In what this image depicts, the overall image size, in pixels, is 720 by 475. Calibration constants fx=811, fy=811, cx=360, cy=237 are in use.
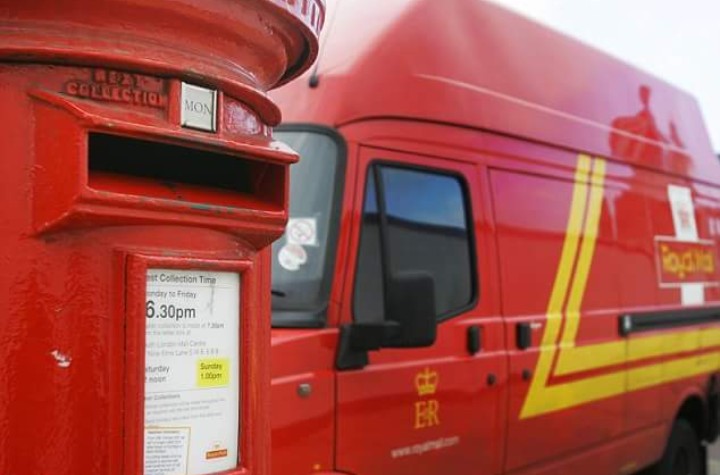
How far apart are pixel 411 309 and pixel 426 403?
2.02ft

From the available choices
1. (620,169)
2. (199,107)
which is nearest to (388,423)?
(199,107)

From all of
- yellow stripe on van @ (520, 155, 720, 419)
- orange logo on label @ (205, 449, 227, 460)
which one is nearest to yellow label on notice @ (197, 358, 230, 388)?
orange logo on label @ (205, 449, 227, 460)

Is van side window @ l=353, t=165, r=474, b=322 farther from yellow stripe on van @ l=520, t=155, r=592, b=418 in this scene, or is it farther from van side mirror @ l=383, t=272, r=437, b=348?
yellow stripe on van @ l=520, t=155, r=592, b=418

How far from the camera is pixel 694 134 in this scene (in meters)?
5.88

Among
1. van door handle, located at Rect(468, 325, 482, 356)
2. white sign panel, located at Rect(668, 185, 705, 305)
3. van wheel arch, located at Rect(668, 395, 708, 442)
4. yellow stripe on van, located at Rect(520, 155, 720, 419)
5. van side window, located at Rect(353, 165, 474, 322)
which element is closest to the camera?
van side window, located at Rect(353, 165, 474, 322)

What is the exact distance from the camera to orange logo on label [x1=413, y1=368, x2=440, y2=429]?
3221 millimetres

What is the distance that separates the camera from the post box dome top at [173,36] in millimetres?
1203

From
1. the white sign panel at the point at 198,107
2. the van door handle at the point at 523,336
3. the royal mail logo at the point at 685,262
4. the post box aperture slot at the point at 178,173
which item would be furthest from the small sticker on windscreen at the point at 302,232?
the royal mail logo at the point at 685,262

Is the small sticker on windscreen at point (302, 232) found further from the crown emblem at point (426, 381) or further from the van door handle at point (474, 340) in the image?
the van door handle at point (474, 340)

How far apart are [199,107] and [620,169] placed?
3944mm

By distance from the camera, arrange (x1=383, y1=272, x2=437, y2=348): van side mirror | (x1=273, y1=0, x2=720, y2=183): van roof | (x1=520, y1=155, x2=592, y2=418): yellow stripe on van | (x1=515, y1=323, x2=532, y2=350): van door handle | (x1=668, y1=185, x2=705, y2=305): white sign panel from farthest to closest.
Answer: (x1=668, y1=185, x2=705, y2=305): white sign panel, (x1=520, y1=155, x2=592, y2=418): yellow stripe on van, (x1=515, y1=323, x2=532, y2=350): van door handle, (x1=273, y1=0, x2=720, y2=183): van roof, (x1=383, y1=272, x2=437, y2=348): van side mirror

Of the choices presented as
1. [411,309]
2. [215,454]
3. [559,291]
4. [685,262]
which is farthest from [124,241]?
[685,262]

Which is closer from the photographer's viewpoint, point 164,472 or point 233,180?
→ point 164,472

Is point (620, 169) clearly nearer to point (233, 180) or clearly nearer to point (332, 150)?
point (332, 150)
